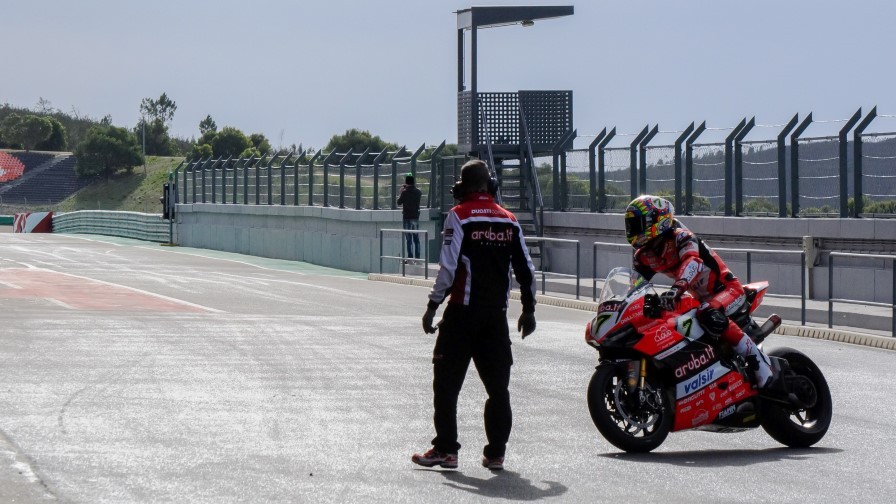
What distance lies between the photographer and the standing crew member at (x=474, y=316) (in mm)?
7695

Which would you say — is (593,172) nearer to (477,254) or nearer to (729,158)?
(729,158)

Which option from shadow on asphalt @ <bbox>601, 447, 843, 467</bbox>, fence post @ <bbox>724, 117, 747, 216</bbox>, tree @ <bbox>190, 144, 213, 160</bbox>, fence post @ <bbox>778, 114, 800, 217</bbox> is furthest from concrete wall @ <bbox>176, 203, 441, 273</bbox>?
tree @ <bbox>190, 144, 213, 160</bbox>

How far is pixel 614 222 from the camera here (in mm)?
27125

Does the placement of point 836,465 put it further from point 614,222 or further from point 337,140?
point 337,140

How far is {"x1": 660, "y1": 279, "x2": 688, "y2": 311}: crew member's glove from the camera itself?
27.0 ft

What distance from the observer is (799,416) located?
8.86m

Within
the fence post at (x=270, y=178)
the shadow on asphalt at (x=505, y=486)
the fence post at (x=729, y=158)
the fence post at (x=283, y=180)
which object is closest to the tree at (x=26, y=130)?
the fence post at (x=270, y=178)

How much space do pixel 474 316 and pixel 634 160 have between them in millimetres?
19221

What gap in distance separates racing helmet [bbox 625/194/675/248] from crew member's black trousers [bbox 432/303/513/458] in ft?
3.76

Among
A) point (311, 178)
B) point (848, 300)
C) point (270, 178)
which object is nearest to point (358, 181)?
point (311, 178)

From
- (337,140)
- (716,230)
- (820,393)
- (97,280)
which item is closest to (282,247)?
(97,280)

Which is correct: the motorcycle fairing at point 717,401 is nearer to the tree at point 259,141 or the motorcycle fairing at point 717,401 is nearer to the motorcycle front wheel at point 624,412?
the motorcycle front wheel at point 624,412

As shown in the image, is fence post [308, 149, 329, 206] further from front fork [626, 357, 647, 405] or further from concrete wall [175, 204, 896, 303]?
front fork [626, 357, 647, 405]

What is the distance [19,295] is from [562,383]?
1167 centimetres
